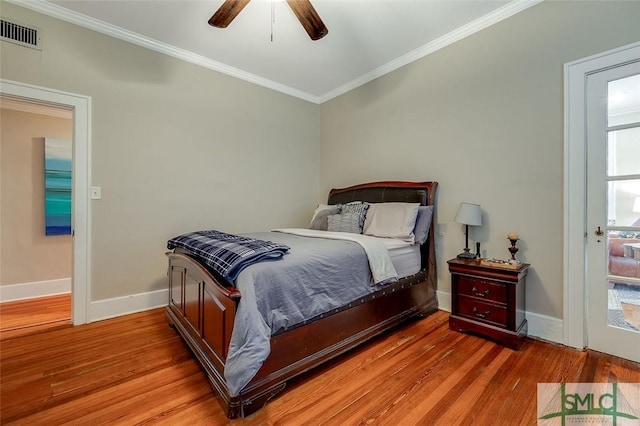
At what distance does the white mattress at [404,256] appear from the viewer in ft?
7.89

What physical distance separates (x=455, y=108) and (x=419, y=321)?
6.99 feet

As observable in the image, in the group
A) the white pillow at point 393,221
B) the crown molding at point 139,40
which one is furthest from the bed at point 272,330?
the crown molding at point 139,40

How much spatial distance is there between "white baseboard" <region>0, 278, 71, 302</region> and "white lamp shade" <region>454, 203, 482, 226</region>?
15.7 ft

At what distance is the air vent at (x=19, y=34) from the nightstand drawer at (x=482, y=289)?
13.7 ft

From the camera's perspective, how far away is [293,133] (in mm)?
4137

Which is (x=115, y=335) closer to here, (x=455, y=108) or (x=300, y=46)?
(x=300, y=46)

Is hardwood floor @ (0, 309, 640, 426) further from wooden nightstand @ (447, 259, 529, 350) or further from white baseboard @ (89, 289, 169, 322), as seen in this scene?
white baseboard @ (89, 289, 169, 322)

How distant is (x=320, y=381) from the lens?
5.58ft

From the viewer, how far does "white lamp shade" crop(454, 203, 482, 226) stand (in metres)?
2.45

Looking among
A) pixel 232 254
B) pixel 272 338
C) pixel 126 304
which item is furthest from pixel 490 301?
pixel 126 304

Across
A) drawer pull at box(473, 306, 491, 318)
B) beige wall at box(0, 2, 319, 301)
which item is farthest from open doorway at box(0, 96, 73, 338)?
drawer pull at box(473, 306, 491, 318)

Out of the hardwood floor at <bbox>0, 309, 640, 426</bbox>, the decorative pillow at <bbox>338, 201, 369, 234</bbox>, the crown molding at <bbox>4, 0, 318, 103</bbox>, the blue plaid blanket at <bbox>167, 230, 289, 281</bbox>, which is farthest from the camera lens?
the decorative pillow at <bbox>338, 201, 369, 234</bbox>

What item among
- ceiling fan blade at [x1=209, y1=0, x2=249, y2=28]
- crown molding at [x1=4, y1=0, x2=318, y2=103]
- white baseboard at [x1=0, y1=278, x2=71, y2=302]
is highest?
crown molding at [x1=4, y1=0, x2=318, y2=103]

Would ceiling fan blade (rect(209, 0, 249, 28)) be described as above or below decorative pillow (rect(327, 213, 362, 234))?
above
